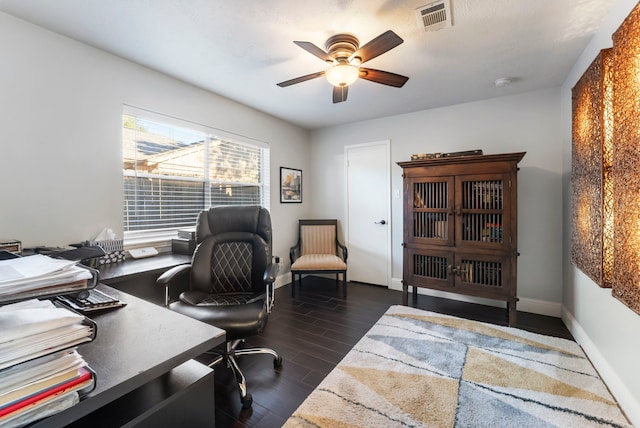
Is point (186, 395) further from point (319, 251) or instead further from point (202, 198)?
point (319, 251)

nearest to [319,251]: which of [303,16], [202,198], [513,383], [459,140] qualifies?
[202,198]

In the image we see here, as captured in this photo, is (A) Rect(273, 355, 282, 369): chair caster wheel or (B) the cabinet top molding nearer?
(A) Rect(273, 355, 282, 369): chair caster wheel

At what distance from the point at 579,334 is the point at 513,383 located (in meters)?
1.05

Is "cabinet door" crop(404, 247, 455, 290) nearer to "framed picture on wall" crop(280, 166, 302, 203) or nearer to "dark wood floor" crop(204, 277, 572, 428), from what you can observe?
"dark wood floor" crop(204, 277, 572, 428)

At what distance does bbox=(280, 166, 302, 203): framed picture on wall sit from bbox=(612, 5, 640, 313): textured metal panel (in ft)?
11.1

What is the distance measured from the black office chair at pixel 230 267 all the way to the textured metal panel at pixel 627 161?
6.75ft

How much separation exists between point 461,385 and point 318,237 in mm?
2771

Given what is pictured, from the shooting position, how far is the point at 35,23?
192 cm

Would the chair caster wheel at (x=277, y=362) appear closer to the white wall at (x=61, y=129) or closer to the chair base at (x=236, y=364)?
the chair base at (x=236, y=364)

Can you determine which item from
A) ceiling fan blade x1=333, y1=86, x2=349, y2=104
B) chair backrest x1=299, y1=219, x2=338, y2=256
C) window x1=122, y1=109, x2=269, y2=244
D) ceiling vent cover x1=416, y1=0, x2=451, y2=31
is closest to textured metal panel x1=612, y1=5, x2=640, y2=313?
ceiling vent cover x1=416, y1=0, x2=451, y2=31

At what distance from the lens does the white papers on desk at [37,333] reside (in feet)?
1.78

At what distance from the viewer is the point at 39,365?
1.91ft

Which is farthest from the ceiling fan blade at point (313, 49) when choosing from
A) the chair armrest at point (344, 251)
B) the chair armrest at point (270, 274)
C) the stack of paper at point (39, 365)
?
the chair armrest at point (344, 251)

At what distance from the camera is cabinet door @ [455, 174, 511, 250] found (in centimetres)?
273
